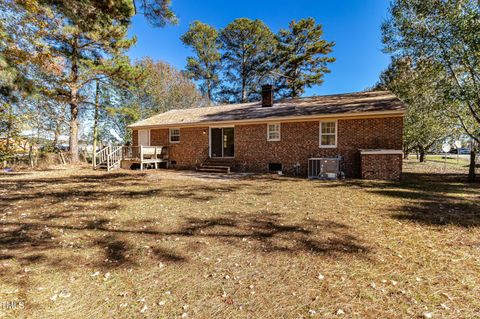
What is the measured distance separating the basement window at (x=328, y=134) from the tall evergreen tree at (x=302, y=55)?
16.5 metres

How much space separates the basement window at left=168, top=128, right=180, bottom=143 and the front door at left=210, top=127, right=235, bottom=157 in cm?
250

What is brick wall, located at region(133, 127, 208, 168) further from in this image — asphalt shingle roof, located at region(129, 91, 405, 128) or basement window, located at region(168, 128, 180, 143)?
asphalt shingle roof, located at region(129, 91, 405, 128)

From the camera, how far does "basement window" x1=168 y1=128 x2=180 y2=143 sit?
1611cm

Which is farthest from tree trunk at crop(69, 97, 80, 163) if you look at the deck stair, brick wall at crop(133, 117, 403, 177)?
the deck stair

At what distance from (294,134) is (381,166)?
4.13 metres

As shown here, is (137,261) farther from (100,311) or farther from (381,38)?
(381,38)

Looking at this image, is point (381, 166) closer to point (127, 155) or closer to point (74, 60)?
point (127, 155)

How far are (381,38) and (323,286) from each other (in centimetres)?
1217

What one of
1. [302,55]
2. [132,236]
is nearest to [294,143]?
[132,236]

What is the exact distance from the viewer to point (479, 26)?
833 centimetres

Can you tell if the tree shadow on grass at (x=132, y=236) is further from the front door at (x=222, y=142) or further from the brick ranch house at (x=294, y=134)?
the front door at (x=222, y=142)

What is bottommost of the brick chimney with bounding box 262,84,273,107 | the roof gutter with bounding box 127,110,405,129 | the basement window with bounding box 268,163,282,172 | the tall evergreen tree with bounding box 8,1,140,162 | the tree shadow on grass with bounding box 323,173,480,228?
the tree shadow on grass with bounding box 323,173,480,228

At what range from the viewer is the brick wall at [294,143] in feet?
34.9

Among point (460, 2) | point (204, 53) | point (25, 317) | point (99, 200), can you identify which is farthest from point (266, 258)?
point (204, 53)
